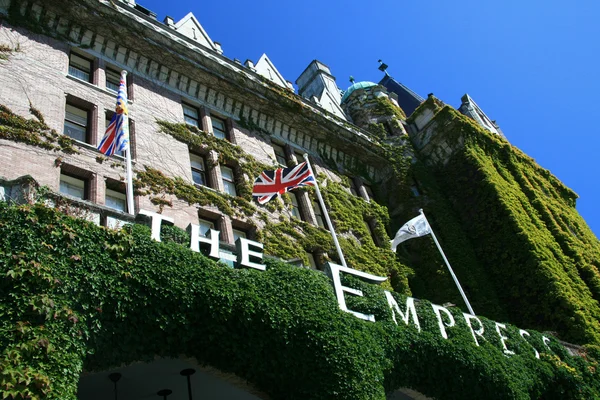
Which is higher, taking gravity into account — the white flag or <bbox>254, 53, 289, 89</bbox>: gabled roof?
<bbox>254, 53, 289, 89</bbox>: gabled roof

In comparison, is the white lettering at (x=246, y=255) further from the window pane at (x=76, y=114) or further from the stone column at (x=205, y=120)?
the stone column at (x=205, y=120)

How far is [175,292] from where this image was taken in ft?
43.4

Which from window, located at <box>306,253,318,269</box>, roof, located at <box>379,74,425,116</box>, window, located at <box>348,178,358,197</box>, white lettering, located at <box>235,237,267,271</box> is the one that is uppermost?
roof, located at <box>379,74,425,116</box>

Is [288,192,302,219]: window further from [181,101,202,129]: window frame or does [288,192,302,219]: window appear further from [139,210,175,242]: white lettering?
[139,210,175,242]: white lettering

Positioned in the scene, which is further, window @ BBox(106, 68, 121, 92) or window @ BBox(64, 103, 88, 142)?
window @ BBox(106, 68, 121, 92)

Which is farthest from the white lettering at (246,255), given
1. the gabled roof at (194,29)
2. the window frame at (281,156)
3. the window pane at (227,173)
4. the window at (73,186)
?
the gabled roof at (194,29)

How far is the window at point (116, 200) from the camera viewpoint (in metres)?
19.8

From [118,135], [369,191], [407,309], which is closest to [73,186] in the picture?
[118,135]

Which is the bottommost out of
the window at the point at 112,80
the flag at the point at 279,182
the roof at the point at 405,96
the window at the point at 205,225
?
the window at the point at 205,225

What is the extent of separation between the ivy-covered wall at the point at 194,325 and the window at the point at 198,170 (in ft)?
28.5

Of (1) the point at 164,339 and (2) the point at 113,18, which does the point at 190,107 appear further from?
(1) the point at 164,339

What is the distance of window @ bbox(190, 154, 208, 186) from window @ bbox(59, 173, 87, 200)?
4.88 m

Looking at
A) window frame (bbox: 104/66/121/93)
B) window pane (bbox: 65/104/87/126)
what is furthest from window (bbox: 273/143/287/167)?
window pane (bbox: 65/104/87/126)

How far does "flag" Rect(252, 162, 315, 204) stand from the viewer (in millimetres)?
21719
